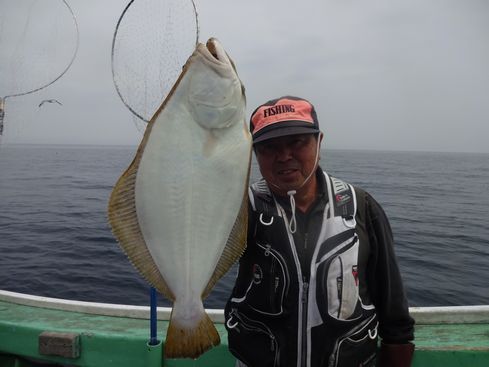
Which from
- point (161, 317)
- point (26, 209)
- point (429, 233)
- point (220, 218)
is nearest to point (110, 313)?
point (161, 317)

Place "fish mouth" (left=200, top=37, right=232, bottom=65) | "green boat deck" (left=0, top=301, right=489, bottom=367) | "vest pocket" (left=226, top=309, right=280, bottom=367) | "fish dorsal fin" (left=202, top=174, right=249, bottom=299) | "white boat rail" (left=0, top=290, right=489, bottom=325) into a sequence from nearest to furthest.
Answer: "fish mouth" (left=200, top=37, right=232, bottom=65), "fish dorsal fin" (left=202, top=174, right=249, bottom=299), "vest pocket" (left=226, top=309, right=280, bottom=367), "green boat deck" (left=0, top=301, right=489, bottom=367), "white boat rail" (left=0, top=290, right=489, bottom=325)

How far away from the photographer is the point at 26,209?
17.4 meters

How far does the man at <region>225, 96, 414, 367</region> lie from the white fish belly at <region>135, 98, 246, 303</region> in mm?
465

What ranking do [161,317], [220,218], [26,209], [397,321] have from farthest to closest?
[26,209] < [161,317] < [397,321] < [220,218]

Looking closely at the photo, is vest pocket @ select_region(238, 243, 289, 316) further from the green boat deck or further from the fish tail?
the green boat deck

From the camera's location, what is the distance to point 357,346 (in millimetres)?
1979

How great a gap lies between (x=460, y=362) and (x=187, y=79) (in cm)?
273

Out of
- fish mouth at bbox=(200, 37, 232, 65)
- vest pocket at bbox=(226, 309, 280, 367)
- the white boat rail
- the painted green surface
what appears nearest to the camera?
fish mouth at bbox=(200, 37, 232, 65)

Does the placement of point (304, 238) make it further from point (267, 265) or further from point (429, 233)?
point (429, 233)

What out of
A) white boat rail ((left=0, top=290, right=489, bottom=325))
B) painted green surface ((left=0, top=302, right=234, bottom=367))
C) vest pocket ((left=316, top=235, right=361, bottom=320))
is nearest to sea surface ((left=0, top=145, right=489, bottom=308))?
white boat rail ((left=0, top=290, right=489, bottom=325))

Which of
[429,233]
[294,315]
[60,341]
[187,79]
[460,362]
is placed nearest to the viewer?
[187,79]

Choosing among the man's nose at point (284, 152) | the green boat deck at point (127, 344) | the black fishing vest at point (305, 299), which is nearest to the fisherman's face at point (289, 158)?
the man's nose at point (284, 152)

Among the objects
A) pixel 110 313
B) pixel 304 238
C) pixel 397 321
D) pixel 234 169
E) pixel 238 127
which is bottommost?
pixel 110 313

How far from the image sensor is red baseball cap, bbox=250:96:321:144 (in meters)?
1.89
